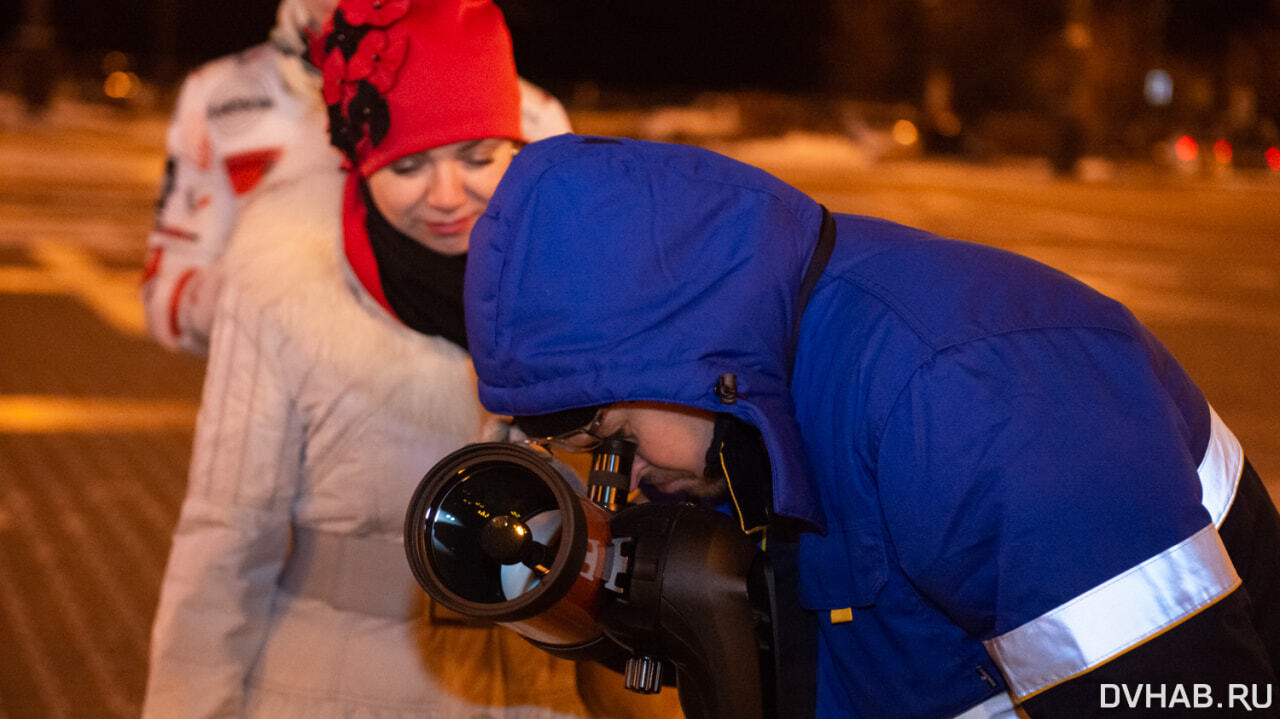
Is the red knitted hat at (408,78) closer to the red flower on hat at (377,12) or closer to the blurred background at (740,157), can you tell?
the red flower on hat at (377,12)

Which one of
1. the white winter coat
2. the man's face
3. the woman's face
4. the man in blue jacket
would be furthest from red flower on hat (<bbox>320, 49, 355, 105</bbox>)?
the man's face

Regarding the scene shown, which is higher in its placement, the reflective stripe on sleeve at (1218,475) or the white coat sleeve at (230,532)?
the reflective stripe on sleeve at (1218,475)

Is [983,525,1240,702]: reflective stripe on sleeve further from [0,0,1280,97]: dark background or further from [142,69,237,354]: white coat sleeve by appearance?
[0,0,1280,97]: dark background

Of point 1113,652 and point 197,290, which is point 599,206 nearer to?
point 1113,652

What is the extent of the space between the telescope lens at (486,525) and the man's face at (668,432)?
17 cm

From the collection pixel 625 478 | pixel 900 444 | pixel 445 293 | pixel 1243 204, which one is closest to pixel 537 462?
pixel 625 478

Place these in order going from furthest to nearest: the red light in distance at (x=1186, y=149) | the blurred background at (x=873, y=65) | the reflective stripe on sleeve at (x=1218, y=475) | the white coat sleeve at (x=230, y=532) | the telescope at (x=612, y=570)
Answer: the red light in distance at (x=1186, y=149)
the blurred background at (x=873, y=65)
the white coat sleeve at (x=230, y=532)
the reflective stripe on sleeve at (x=1218, y=475)
the telescope at (x=612, y=570)

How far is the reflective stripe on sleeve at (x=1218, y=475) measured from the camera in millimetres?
1488

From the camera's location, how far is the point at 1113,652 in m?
1.25

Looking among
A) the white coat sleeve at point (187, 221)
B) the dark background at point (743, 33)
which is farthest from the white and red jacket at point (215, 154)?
the dark background at point (743, 33)

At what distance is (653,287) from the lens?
1.39m

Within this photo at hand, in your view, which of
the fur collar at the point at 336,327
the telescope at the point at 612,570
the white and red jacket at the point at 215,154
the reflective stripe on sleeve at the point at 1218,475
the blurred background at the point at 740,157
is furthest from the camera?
the blurred background at the point at 740,157

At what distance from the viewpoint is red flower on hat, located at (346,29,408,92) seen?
210 cm

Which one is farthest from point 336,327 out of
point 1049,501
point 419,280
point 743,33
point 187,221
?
point 743,33
